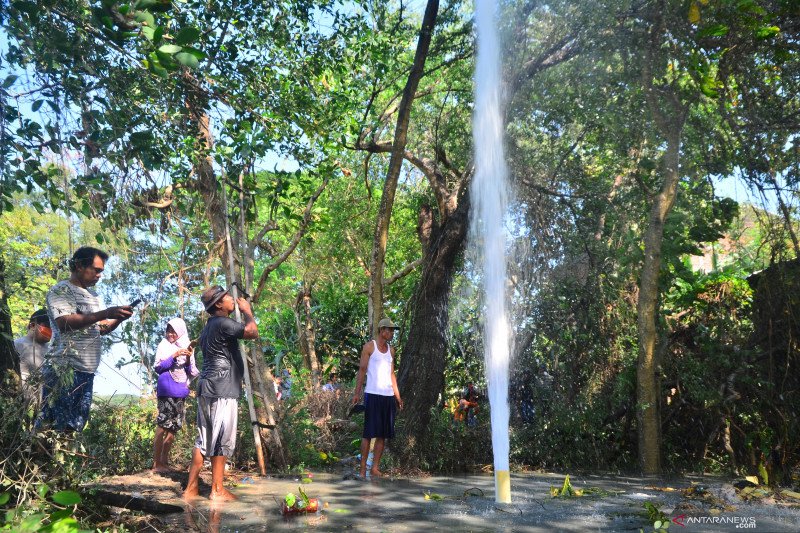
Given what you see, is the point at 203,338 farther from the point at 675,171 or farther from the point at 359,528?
the point at 675,171

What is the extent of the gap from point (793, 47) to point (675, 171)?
200 cm

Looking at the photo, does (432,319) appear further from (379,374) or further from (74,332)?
(74,332)

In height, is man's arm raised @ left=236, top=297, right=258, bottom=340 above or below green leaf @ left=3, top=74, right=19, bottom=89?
below

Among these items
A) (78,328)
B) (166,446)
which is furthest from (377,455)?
(78,328)

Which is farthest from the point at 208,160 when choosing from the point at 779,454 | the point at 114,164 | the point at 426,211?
the point at 779,454

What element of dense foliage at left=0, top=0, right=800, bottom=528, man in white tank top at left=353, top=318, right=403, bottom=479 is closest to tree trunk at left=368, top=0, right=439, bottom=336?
dense foliage at left=0, top=0, right=800, bottom=528

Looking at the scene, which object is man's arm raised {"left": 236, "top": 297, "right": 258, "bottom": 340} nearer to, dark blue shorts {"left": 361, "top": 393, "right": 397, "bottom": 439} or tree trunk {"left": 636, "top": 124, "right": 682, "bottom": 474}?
dark blue shorts {"left": 361, "top": 393, "right": 397, "bottom": 439}

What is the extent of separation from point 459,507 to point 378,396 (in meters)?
2.70

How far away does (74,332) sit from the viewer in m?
5.83

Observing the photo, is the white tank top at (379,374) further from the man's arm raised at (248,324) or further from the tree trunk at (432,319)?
the man's arm raised at (248,324)

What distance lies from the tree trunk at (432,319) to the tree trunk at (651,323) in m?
2.76

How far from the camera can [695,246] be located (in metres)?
10.6

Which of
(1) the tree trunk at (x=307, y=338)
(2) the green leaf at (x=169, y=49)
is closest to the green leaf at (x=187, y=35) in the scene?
(2) the green leaf at (x=169, y=49)

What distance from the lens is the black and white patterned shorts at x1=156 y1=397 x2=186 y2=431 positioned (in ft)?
27.9
